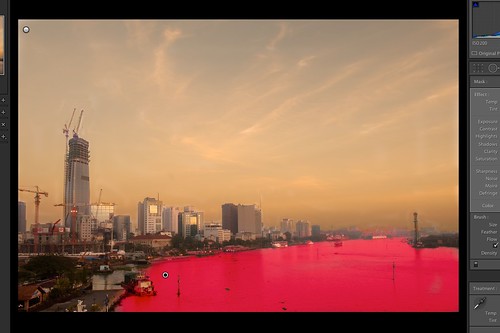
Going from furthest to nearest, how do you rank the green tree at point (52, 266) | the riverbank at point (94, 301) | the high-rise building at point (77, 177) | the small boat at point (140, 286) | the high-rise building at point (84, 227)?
the high-rise building at point (84, 227) → the green tree at point (52, 266) → the high-rise building at point (77, 177) → the small boat at point (140, 286) → the riverbank at point (94, 301)

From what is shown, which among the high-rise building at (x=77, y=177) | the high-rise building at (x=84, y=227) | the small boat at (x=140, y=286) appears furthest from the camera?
the high-rise building at (x=84, y=227)

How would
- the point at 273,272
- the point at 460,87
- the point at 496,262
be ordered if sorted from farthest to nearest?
1. the point at 273,272
2. the point at 460,87
3. the point at 496,262

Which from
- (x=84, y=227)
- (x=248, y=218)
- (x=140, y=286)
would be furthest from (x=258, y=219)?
(x=84, y=227)

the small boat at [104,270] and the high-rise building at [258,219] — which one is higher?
the high-rise building at [258,219]

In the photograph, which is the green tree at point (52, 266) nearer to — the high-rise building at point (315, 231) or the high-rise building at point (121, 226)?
the high-rise building at point (121, 226)

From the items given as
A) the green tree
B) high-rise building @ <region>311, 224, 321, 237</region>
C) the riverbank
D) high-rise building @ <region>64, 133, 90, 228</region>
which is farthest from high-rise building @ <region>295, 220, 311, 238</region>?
the green tree

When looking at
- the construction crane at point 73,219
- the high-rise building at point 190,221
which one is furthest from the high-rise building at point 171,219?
the construction crane at point 73,219
